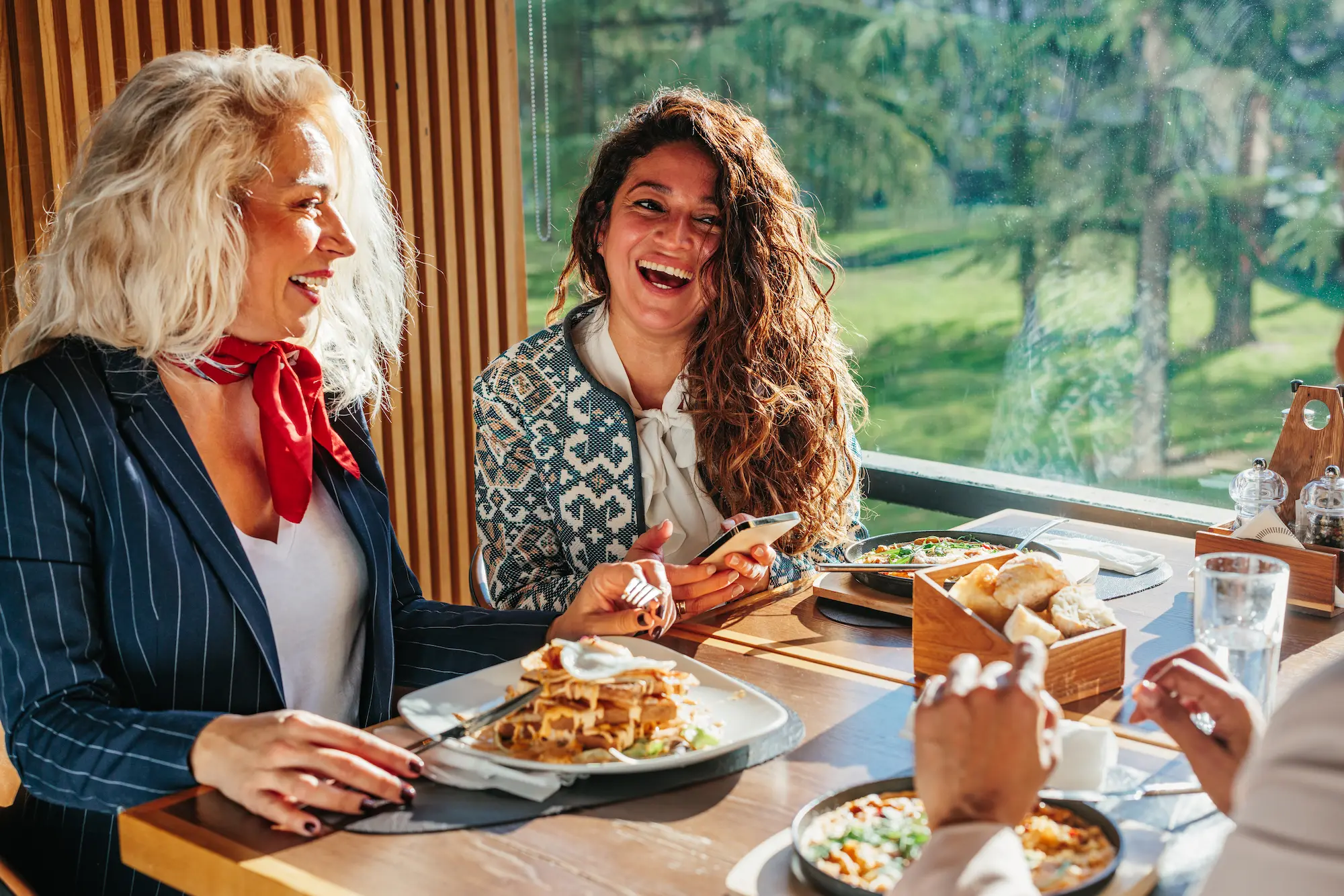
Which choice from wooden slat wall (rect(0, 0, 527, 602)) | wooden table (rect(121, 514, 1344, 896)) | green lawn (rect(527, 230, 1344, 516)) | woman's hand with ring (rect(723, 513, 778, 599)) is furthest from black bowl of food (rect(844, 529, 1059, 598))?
wooden slat wall (rect(0, 0, 527, 602))

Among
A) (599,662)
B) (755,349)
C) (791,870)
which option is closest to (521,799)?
(599,662)

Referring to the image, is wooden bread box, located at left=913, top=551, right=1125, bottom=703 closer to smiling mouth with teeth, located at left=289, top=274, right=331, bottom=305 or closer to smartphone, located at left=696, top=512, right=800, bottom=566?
smartphone, located at left=696, top=512, right=800, bottom=566

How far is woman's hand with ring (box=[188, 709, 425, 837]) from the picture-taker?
1299 mm

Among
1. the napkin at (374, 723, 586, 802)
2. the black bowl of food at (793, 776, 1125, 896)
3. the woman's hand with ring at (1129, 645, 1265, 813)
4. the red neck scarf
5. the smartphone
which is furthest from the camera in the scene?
the smartphone

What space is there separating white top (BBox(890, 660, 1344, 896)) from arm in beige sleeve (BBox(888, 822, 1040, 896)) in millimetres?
164

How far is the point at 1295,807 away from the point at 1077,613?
0.98 m

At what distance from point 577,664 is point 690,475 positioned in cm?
107

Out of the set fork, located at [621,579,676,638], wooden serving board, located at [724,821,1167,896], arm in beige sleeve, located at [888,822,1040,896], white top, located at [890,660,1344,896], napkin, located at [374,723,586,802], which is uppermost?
white top, located at [890,660,1344,896]

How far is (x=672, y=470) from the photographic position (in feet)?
8.14

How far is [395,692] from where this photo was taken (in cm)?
201

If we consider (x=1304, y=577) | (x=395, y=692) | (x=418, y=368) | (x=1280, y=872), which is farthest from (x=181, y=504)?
(x=418, y=368)

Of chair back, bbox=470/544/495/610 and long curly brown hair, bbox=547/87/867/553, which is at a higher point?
long curly brown hair, bbox=547/87/867/553

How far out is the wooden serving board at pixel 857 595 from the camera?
77.7 inches

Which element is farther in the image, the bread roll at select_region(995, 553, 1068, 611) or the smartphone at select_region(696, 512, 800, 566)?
the smartphone at select_region(696, 512, 800, 566)
